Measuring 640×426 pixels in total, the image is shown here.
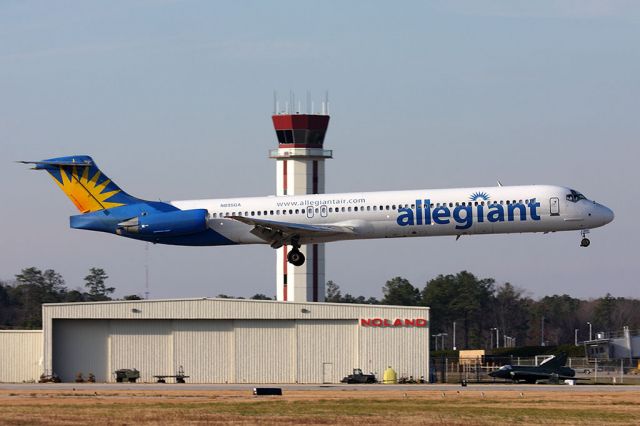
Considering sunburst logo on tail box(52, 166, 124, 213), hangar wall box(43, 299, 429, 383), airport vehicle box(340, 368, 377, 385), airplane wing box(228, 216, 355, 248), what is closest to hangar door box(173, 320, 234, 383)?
hangar wall box(43, 299, 429, 383)

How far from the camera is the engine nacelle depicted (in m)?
66.1

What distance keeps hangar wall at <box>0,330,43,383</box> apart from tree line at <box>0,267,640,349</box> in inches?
1934

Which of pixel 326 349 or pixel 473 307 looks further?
pixel 473 307

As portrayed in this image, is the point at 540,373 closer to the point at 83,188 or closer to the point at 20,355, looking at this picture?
the point at 83,188

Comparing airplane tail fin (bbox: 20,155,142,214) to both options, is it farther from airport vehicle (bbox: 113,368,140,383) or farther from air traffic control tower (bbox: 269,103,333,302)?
air traffic control tower (bbox: 269,103,333,302)

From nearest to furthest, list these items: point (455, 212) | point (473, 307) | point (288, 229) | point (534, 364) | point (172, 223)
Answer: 1. point (455, 212)
2. point (288, 229)
3. point (172, 223)
4. point (534, 364)
5. point (473, 307)

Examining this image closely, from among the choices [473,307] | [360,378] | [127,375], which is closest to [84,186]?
[127,375]

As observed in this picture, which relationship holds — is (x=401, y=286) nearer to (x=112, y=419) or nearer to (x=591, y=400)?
(x=591, y=400)

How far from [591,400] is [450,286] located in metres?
99.9

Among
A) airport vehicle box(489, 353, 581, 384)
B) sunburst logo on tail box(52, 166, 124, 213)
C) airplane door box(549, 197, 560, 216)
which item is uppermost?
sunburst logo on tail box(52, 166, 124, 213)

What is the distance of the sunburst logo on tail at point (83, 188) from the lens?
68688 mm

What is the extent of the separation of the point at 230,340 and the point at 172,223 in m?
18.9

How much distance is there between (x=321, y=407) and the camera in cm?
5009

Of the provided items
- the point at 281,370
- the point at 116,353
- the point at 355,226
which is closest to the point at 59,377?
the point at 116,353
